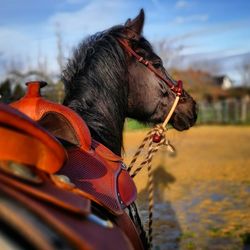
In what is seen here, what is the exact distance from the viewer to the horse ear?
9.34ft

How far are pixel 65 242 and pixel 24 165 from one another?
0.30m

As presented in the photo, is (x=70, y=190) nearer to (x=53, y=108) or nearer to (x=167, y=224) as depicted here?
(x=53, y=108)

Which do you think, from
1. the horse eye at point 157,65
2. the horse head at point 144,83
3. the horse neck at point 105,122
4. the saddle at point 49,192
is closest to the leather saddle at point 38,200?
the saddle at point 49,192

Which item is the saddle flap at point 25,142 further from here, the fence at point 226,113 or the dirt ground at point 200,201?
the fence at point 226,113

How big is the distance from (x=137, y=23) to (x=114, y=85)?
0.52m

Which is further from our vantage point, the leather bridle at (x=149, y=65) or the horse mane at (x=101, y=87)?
the leather bridle at (x=149, y=65)

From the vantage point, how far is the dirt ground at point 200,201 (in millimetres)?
5234

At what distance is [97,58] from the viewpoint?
8.56 feet

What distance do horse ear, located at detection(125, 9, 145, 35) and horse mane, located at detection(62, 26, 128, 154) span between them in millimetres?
184

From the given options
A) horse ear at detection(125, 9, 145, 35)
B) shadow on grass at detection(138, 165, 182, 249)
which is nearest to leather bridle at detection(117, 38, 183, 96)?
horse ear at detection(125, 9, 145, 35)

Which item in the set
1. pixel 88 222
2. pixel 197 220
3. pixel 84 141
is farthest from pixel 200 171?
pixel 88 222

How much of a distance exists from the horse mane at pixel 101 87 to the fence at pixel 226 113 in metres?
30.8

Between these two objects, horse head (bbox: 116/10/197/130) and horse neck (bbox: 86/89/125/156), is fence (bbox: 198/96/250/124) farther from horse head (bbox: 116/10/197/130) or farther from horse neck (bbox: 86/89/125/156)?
horse neck (bbox: 86/89/125/156)

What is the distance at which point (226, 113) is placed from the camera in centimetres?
3391
